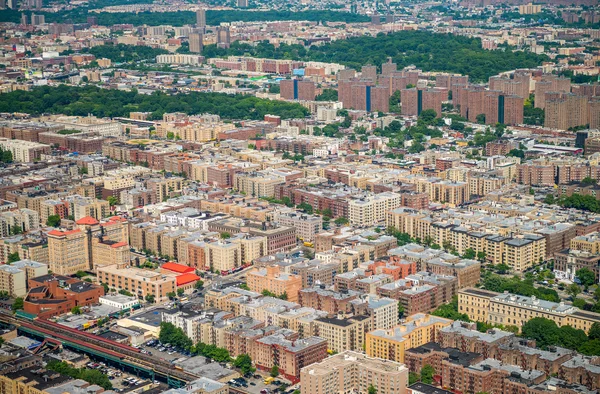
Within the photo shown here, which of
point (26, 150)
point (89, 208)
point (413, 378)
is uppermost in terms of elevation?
point (26, 150)

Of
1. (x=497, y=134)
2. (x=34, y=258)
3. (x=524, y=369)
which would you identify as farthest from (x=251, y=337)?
(x=497, y=134)

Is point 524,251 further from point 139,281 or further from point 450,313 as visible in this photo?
point 139,281

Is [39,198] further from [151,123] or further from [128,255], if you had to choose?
[151,123]

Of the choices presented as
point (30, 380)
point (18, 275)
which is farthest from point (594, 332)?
point (18, 275)

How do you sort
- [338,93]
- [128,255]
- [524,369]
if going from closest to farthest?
[524,369] < [128,255] < [338,93]

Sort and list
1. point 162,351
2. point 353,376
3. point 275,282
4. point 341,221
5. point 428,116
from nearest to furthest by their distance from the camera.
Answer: point 353,376
point 162,351
point 275,282
point 341,221
point 428,116

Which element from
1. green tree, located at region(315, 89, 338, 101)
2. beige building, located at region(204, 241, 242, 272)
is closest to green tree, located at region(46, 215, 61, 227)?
beige building, located at region(204, 241, 242, 272)
